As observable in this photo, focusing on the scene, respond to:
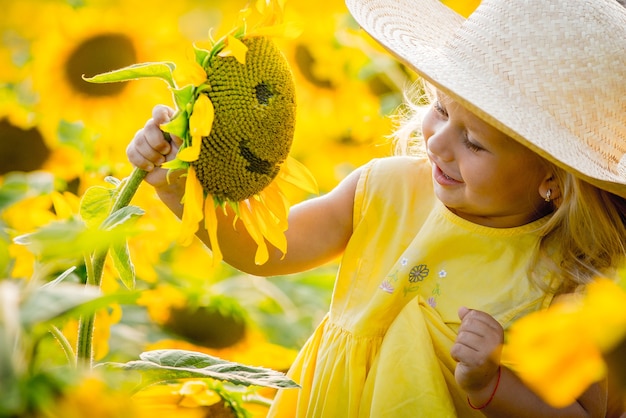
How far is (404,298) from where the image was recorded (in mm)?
1284

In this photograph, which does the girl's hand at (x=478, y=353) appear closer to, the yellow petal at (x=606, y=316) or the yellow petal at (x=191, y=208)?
the yellow petal at (x=191, y=208)

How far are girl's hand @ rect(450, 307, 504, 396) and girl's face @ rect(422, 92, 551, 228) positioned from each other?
16cm

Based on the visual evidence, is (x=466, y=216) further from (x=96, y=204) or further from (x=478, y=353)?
(x=96, y=204)

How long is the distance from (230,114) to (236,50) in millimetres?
70

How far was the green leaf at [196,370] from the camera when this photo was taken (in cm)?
86

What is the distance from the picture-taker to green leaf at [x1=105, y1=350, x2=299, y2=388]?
33.8 inches

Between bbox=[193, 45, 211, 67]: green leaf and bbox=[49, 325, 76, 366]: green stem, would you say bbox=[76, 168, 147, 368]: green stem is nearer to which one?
bbox=[49, 325, 76, 366]: green stem

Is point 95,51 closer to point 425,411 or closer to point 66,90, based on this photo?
point 66,90

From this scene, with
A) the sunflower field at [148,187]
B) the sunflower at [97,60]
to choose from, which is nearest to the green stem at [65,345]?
the sunflower field at [148,187]

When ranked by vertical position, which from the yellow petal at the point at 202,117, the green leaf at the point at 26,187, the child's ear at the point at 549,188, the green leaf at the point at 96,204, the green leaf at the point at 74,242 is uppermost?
the green leaf at the point at 74,242

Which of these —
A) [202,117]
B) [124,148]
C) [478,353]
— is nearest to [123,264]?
[202,117]

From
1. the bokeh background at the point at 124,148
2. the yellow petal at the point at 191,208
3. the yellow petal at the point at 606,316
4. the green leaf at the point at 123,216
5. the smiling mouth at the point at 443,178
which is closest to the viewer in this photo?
the yellow petal at the point at 606,316

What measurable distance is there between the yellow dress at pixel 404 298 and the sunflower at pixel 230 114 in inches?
11.7

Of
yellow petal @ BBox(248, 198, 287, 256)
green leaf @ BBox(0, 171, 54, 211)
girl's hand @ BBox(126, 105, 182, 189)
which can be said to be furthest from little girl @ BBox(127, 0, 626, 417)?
green leaf @ BBox(0, 171, 54, 211)
